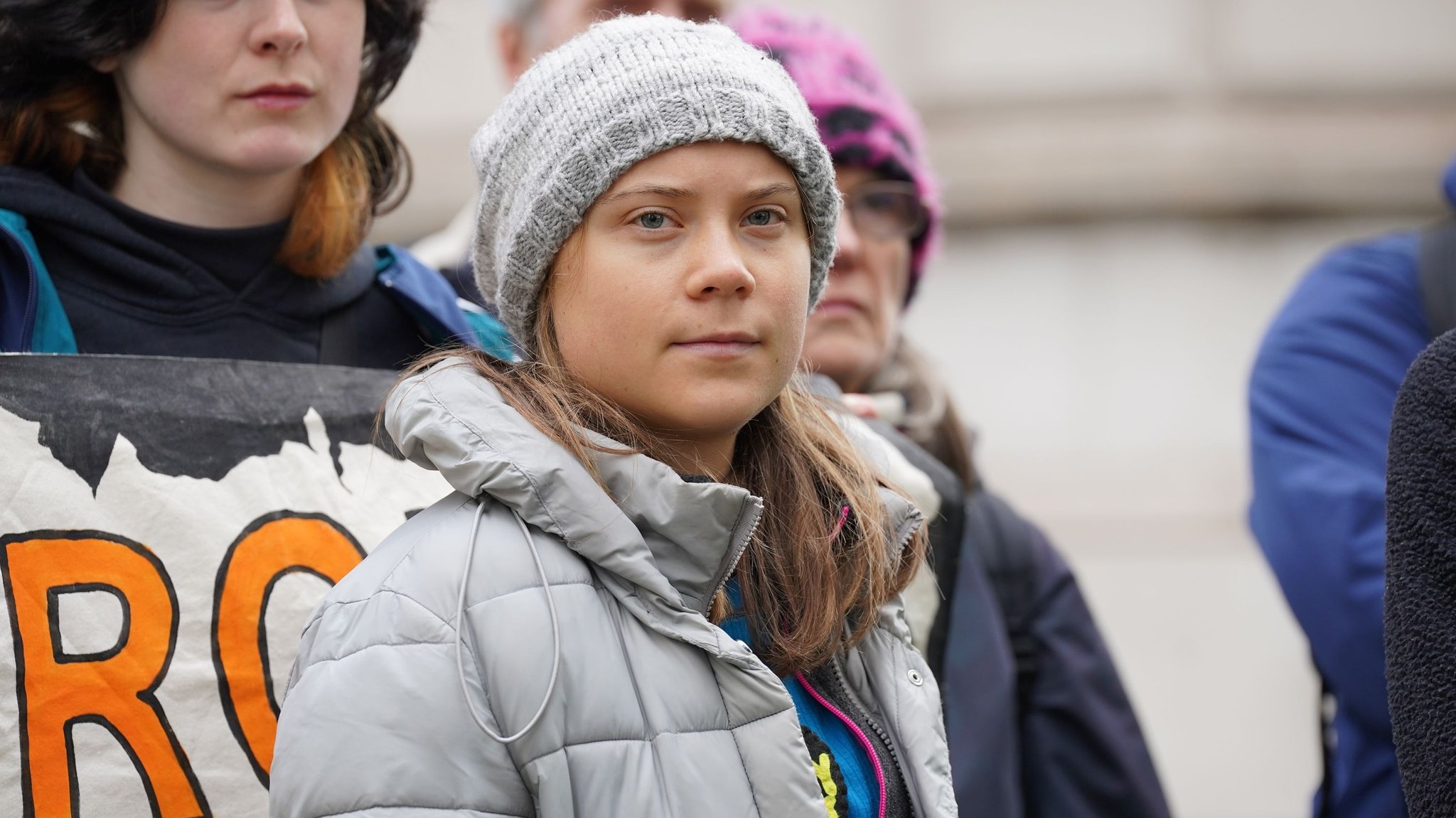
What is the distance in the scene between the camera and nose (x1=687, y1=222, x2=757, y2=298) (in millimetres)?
1656

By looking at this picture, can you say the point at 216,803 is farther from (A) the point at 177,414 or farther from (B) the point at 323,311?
(B) the point at 323,311

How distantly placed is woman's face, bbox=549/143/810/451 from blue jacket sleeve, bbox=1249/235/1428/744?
48.8 inches

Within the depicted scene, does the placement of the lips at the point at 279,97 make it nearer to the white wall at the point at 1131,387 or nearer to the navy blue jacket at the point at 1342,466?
the navy blue jacket at the point at 1342,466

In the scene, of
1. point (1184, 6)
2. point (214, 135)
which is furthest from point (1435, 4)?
point (214, 135)

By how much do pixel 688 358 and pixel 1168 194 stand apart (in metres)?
5.97

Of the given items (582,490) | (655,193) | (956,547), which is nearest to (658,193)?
(655,193)

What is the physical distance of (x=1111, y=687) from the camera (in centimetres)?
266

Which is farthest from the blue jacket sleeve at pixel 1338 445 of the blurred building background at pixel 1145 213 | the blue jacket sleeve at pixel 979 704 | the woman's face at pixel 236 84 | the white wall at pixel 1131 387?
the blurred building background at pixel 1145 213

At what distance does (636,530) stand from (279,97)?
0.95 m

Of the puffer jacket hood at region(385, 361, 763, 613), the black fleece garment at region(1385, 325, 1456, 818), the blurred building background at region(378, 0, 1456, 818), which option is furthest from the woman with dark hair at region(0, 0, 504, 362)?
the blurred building background at region(378, 0, 1456, 818)

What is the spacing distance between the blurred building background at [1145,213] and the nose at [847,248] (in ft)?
13.7

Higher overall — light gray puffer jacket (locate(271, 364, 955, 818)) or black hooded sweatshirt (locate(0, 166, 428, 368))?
black hooded sweatshirt (locate(0, 166, 428, 368))

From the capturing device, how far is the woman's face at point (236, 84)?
82.6 inches

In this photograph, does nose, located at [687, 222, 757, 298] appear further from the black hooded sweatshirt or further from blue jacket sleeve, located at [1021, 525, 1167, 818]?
blue jacket sleeve, located at [1021, 525, 1167, 818]
